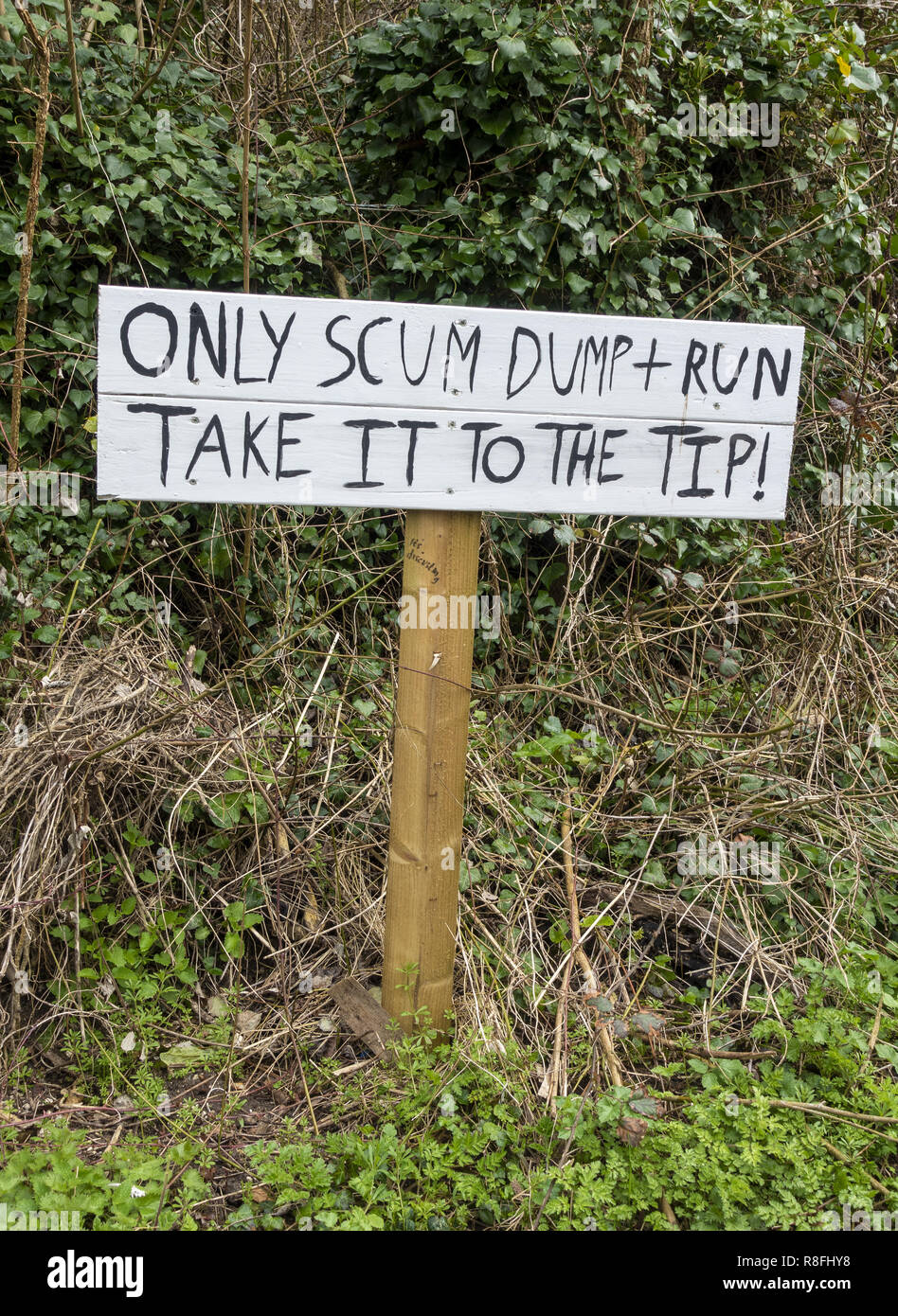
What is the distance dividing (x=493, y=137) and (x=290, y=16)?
1.39 meters

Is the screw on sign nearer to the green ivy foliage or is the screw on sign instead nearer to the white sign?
the white sign

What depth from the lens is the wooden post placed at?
1873 millimetres

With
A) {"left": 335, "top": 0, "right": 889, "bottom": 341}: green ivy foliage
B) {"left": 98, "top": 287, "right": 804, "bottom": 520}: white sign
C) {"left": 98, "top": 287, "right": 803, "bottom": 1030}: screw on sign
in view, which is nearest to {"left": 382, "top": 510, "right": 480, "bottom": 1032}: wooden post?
{"left": 98, "top": 287, "right": 803, "bottom": 1030}: screw on sign

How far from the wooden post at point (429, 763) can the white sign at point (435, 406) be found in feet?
0.41

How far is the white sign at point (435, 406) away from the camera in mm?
1667

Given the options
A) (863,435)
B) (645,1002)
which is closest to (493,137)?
(863,435)

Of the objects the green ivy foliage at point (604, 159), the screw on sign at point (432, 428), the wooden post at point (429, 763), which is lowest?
the wooden post at point (429, 763)

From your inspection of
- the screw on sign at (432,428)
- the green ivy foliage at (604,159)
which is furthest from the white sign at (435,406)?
the green ivy foliage at (604,159)

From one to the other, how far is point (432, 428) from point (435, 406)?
42mm

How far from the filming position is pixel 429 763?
6.35ft

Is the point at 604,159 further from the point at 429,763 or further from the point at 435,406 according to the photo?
the point at 429,763

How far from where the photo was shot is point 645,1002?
231 centimetres

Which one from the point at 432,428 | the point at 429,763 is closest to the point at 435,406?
the point at 432,428

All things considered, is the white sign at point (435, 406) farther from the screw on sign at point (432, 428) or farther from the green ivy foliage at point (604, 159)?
the green ivy foliage at point (604, 159)
